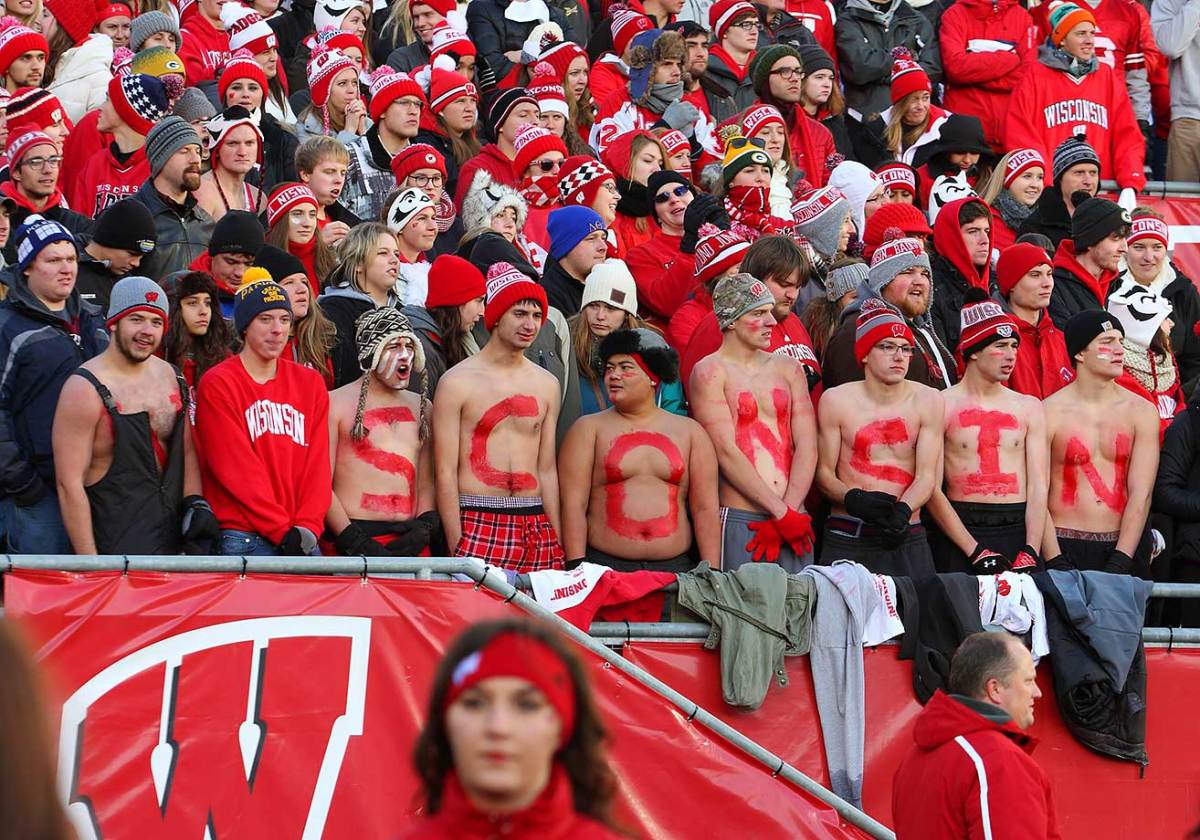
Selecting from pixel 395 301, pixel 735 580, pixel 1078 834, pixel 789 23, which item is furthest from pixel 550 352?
pixel 789 23

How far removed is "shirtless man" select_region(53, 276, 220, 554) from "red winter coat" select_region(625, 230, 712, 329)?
135 inches

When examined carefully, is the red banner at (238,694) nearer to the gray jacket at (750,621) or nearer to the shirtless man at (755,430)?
the gray jacket at (750,621)

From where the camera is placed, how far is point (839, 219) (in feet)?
37.3

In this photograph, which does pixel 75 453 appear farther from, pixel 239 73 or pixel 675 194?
pixel 675 194

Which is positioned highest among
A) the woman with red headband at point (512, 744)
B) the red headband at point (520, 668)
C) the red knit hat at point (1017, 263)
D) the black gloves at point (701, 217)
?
the black gloves at point (701, 217)

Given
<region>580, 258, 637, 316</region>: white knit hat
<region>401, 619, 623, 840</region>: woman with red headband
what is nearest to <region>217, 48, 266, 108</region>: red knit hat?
<region>580, 258, 637, 316</region>: white knit hat

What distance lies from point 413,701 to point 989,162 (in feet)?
24.4

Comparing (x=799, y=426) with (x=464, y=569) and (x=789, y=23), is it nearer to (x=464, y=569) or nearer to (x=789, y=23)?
(x=464, y=569)

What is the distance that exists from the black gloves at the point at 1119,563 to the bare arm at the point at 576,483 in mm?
2583

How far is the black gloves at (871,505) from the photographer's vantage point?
9.00 metres

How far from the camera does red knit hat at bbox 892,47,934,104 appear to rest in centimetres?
1376

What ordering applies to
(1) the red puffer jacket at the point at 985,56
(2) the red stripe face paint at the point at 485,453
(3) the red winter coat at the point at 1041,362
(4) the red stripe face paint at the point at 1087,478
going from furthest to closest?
(1) the red puffer jacket at the point at 985,56 → (3) the red winter coat at the point at 1041,362 → (4) the red stripe face paint at the point at 1087,478 → (2) the red stripe face paint at the point at 485,453

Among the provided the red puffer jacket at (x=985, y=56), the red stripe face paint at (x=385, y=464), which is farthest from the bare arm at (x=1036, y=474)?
the red puffer jacket at (x=985, y=56)

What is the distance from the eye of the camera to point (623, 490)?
29.4ft
